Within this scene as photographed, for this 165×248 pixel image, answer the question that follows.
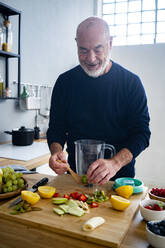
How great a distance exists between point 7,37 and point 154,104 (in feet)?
7.91

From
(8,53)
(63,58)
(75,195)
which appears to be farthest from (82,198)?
(63,58)

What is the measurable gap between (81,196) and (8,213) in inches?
10.5

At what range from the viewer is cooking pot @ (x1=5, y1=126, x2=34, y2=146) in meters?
2.09

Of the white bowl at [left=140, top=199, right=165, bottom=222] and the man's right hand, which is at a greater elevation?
the man's right hand

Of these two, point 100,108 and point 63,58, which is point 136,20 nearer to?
point 63,58

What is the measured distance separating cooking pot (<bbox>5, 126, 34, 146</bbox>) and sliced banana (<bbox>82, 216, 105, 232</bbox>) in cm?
145

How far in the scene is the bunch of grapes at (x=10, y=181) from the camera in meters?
0.98

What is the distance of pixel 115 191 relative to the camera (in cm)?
105

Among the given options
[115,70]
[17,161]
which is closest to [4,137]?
[17,161]

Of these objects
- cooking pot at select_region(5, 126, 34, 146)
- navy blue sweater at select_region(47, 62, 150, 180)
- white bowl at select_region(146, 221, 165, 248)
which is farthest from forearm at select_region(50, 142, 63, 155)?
cooking pot at select_region(5, 126, 34, 146)

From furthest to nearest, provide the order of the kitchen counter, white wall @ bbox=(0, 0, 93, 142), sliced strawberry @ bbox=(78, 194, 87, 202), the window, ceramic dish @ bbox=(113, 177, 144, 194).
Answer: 1. the window
2. white wall @ bbox=(0, 0, 93, 142)
3. the kitchen counter
4. ceramic dish @ bbox=(113, 177, 144, 194)
5. sliced strawberry @ bbox=(78, 194, 87, 202)

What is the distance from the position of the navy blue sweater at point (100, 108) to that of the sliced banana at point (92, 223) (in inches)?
24.0

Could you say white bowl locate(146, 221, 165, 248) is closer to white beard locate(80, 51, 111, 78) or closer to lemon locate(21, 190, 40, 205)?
lemon locate(21, 190, 40, 205)

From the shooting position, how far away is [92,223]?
74 centimetres
